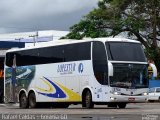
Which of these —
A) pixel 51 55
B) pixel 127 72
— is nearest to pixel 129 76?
pixel 127 72

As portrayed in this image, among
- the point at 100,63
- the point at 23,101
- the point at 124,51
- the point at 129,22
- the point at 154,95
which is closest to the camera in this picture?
the point at 100,63

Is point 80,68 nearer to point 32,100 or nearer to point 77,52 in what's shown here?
point 77,52

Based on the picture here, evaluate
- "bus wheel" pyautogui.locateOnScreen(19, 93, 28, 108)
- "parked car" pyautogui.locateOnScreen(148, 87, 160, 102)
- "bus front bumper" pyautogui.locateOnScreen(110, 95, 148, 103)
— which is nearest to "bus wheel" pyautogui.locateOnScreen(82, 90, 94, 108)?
"bus front bumper" pyautogui.locateOnScreen(110, 95, 148, 103)

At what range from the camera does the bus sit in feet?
92.0

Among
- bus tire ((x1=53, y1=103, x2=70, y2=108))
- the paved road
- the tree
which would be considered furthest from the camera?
the tree

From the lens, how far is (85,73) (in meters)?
28.9

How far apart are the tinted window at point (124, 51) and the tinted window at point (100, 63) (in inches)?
13.4

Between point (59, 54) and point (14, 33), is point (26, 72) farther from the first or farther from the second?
point (14, 33)

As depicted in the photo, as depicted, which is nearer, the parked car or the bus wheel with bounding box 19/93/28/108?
the bus wheel with bounding box 19/93/28/108

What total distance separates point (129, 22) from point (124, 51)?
86.8 ft

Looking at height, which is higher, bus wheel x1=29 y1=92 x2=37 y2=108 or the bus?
the bus

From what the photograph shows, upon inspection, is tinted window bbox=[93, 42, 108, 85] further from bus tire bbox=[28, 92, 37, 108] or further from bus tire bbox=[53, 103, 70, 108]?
bus tire bbox=[28, 92, 37, 108]

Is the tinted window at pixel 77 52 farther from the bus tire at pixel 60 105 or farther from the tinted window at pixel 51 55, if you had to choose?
the bus tire at pixel 60 105

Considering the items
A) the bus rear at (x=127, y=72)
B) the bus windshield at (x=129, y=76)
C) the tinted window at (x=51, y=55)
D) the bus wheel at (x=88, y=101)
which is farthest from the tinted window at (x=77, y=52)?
the bus wheel at (x=88, y=101)
